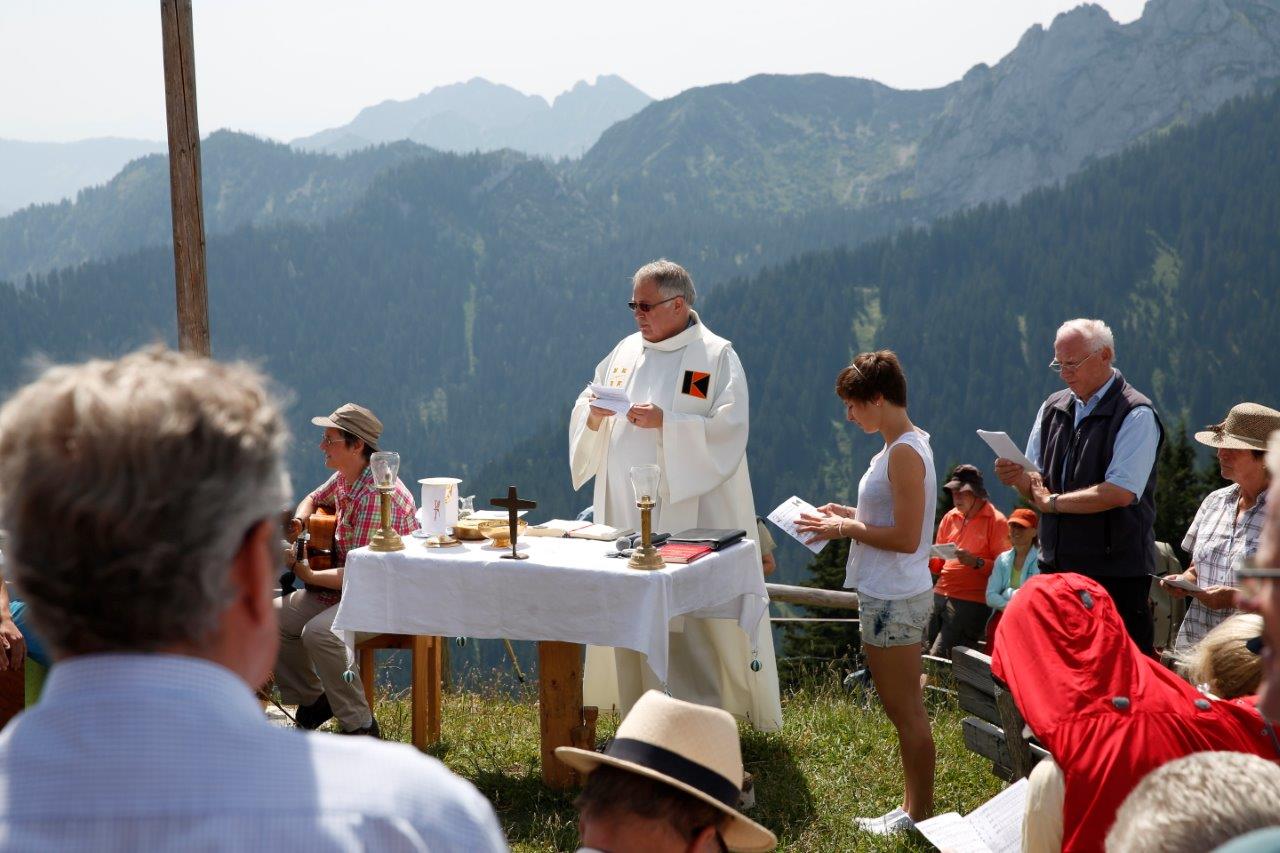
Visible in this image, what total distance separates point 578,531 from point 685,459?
697mm

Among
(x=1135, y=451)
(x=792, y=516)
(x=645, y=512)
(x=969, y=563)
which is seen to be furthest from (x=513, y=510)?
(x=969, y=563)

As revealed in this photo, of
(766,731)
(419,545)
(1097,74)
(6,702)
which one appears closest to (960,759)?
(766,731)

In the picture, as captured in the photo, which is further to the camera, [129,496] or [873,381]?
[873,381]

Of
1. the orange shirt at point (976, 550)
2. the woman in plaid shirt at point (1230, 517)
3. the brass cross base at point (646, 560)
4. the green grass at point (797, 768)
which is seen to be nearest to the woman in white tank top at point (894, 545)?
the green grass at point (797, 768)

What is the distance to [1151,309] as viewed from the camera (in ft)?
258

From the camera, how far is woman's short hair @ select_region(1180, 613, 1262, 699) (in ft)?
8.57

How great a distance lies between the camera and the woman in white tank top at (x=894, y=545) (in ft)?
12.7

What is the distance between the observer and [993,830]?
330 centimetres

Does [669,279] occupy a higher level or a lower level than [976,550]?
higher

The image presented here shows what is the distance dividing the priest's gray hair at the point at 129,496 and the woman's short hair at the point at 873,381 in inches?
122

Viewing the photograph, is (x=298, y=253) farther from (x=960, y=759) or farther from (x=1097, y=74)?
(x=960, y=759)

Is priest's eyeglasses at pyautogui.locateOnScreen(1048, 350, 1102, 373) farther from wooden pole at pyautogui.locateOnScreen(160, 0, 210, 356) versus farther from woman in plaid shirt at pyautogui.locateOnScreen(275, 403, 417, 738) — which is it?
wooden pole at pyautogui.locateOnScreen(160, 0, 210, 356)

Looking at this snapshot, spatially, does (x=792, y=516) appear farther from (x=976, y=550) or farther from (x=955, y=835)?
(x=976, y=550)

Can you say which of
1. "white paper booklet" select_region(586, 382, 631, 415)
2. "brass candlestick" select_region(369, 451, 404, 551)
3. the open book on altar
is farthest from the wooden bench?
"brass candlestick" select_region(369, 451, 404, 551)
